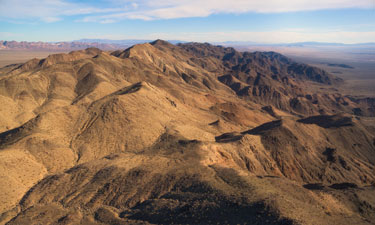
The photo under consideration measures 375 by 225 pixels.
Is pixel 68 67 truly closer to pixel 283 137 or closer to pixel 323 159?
pixel 283 137

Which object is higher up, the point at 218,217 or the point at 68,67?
the point at 68,67

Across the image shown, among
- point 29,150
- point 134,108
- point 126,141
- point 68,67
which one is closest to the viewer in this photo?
point 29,150

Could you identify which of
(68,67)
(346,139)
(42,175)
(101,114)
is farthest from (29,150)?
(346,139)

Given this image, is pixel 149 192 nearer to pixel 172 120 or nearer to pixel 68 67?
pixel 172 120

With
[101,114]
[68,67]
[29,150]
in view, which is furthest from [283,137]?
[68,67]

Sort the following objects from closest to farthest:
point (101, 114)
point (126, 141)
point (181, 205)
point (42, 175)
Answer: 1. point (181, 205)
2. point (42, 175)
3. point (126, 141)
4. point (101, 114)

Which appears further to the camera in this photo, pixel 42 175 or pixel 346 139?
pixel 346 139

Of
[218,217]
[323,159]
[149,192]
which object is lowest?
[323,159]
